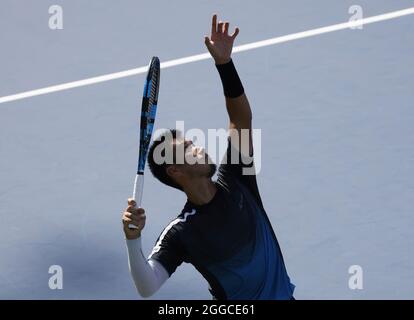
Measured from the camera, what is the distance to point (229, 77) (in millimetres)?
7781

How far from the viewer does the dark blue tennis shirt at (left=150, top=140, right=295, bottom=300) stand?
24.9 feet

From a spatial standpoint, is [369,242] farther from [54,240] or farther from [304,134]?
[54,240]

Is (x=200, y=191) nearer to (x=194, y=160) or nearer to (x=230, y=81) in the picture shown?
(x=194, y=160)

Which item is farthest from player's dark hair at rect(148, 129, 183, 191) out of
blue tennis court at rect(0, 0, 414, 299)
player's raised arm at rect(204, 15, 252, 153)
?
blue tennis court at rect(0, 0, 414, 299)

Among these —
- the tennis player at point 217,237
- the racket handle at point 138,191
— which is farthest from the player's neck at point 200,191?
the racket handle at point 138,191

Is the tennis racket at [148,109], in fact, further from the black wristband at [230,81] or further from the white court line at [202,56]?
the white court line at [202,56]

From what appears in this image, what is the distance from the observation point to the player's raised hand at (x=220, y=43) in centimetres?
777

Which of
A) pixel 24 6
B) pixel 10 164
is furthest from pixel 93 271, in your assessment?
pixel 24 6

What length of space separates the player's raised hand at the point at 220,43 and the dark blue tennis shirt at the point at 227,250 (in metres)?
0.90

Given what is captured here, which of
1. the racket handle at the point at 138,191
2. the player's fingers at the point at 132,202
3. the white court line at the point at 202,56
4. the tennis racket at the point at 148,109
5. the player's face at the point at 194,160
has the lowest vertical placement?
the player's fingers at the point at 132,202

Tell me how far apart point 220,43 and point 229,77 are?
23 cm

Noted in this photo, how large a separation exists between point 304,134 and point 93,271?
2.64 meters

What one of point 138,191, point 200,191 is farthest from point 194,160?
point 138,191
